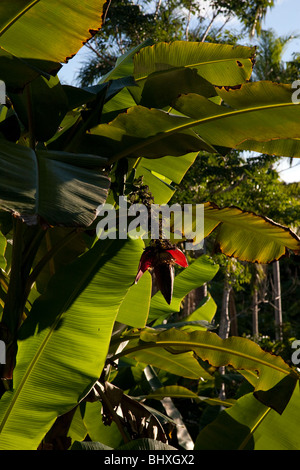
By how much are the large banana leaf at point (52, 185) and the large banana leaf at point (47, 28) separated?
1.47ft

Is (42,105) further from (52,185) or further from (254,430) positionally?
(254,430)

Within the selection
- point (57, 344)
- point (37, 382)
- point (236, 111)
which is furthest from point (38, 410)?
point (236, 111)

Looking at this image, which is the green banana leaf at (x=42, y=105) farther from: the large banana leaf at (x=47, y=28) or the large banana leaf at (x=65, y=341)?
the large banana leaf at (x=65, y=341)

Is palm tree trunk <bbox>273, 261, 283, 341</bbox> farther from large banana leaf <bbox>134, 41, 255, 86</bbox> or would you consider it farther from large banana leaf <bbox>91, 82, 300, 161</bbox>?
large banana leaf <bbox>91, 82, 300, 161</bbox>

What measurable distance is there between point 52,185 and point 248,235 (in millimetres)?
1064

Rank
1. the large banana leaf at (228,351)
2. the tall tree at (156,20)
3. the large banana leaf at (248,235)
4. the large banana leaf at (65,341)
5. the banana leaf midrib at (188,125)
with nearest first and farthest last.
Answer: the large banana leaf at (65,341) < the banana leaf midrib at (188,125) < the large banana leaf at (248,235) < the large banana leaf at (228,351) < the tall tree at (156,20)

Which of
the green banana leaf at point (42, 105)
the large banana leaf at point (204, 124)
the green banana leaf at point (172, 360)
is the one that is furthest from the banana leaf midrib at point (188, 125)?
the green banana leaf at point (172, 360)

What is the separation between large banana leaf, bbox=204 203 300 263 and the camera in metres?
2.01

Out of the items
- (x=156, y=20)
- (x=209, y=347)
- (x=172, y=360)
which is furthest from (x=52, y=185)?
(x=156, y=20)

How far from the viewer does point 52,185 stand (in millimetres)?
1314

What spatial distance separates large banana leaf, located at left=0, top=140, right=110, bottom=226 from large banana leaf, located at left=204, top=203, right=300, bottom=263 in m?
0.67

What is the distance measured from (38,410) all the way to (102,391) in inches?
20.2

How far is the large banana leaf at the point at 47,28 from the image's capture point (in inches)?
70.3

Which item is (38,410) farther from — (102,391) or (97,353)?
(102,391)
